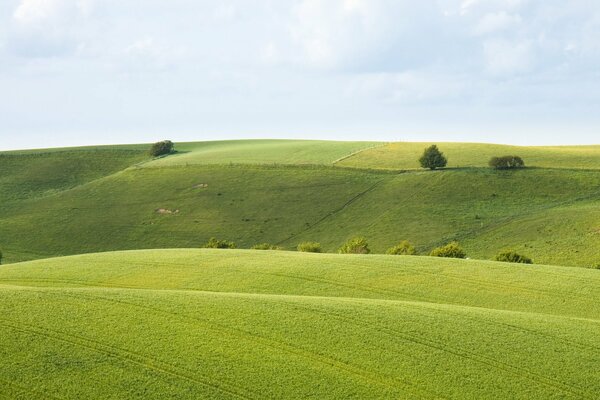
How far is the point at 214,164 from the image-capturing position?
3954 inches

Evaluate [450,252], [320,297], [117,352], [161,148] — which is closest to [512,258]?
[450,252]

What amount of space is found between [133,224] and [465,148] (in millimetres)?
48647

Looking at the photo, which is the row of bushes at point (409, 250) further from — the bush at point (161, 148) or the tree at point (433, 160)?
the bush at point (161, 148)

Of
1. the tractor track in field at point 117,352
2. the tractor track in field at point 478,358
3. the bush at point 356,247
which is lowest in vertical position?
the bush at point 356,247

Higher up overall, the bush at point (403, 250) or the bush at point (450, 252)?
the bush at point (450, 252)

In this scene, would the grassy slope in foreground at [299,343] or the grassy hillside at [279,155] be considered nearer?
the grassy slope in foreground at [299,343]

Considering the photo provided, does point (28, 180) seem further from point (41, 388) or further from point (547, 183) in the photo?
point (41, 388)

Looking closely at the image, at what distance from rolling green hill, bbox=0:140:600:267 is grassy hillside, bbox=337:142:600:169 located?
0.65m

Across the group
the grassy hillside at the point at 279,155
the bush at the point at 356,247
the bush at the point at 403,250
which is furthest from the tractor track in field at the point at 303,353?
the grassy hillside at the point at 279,155

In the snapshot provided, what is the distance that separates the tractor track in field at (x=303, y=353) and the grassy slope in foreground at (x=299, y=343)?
1.4 inches

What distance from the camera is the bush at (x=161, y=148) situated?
393 ft

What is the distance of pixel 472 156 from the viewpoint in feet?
315

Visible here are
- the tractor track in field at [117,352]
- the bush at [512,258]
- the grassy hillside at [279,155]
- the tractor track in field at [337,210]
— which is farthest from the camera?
the grassy hillside at [279,155]

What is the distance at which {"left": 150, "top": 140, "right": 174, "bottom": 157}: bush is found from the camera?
119938 millimetres
